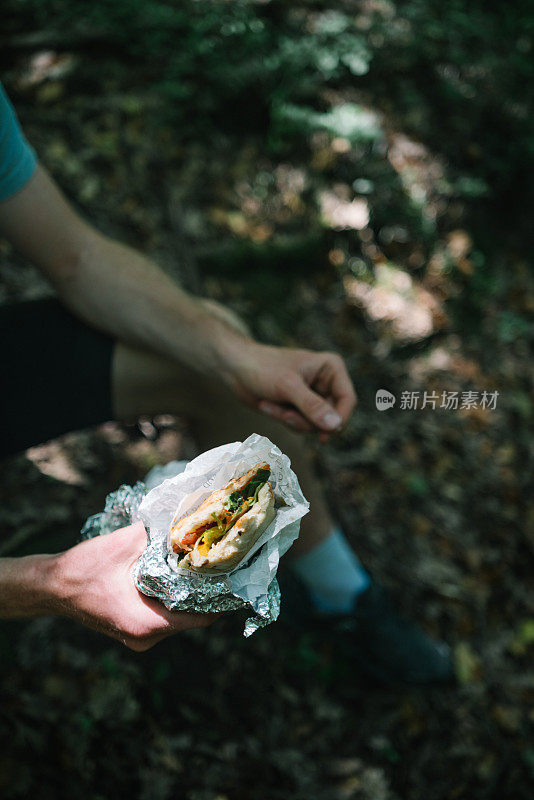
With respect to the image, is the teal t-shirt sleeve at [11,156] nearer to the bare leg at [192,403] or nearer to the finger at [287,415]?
the bare leg at [192,403]

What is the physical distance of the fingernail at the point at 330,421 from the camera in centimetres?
156

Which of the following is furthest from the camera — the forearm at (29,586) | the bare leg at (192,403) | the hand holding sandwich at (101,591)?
the bare leg at (192,403)

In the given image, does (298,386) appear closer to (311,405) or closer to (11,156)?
(311,405)

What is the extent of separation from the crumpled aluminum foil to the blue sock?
115 cm

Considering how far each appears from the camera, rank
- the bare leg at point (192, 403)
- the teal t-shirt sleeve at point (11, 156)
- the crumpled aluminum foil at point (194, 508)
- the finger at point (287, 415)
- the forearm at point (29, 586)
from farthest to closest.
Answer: the bare leg at point (192, 403) < the finger at point (287, 415) < the teal t-shirt sleeve at point (11, 156) < the forearm at point (29, 586) < the crumpled aluminum foil at point (194, 508)

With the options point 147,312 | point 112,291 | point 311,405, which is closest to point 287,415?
point 311,405

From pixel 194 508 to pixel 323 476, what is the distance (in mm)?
1855

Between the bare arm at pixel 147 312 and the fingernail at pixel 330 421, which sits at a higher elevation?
the bare arm at pixel 147 312

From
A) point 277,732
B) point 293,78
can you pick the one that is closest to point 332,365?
point 277,732

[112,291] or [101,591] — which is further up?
[112,291]

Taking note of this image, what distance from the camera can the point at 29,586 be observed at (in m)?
1.17

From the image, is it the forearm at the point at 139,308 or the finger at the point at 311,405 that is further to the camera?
the forearm at the point at 139,308

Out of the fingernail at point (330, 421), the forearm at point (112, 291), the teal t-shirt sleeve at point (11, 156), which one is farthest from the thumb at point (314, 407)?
the teal t-shirt sleeve at point (11, 156)

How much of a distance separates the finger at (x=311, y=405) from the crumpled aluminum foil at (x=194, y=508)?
0.61m
